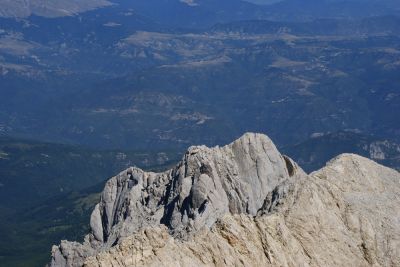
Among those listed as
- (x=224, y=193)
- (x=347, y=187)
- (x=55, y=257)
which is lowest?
(x=55, y=257)

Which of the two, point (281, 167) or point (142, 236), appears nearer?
point (142, 236)

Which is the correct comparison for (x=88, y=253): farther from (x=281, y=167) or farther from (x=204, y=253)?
(x=204, y=253)

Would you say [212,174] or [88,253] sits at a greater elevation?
[212,174]

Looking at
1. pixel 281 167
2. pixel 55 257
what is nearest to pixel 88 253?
pixel 55 257

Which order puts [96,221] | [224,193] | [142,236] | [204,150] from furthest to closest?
[96,221]
[204,150]
[224,193]
[142,236]

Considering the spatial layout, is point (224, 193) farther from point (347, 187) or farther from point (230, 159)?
point (347, 187)

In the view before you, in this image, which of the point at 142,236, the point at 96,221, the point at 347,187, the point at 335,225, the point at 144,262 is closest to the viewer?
the point at 144,262
